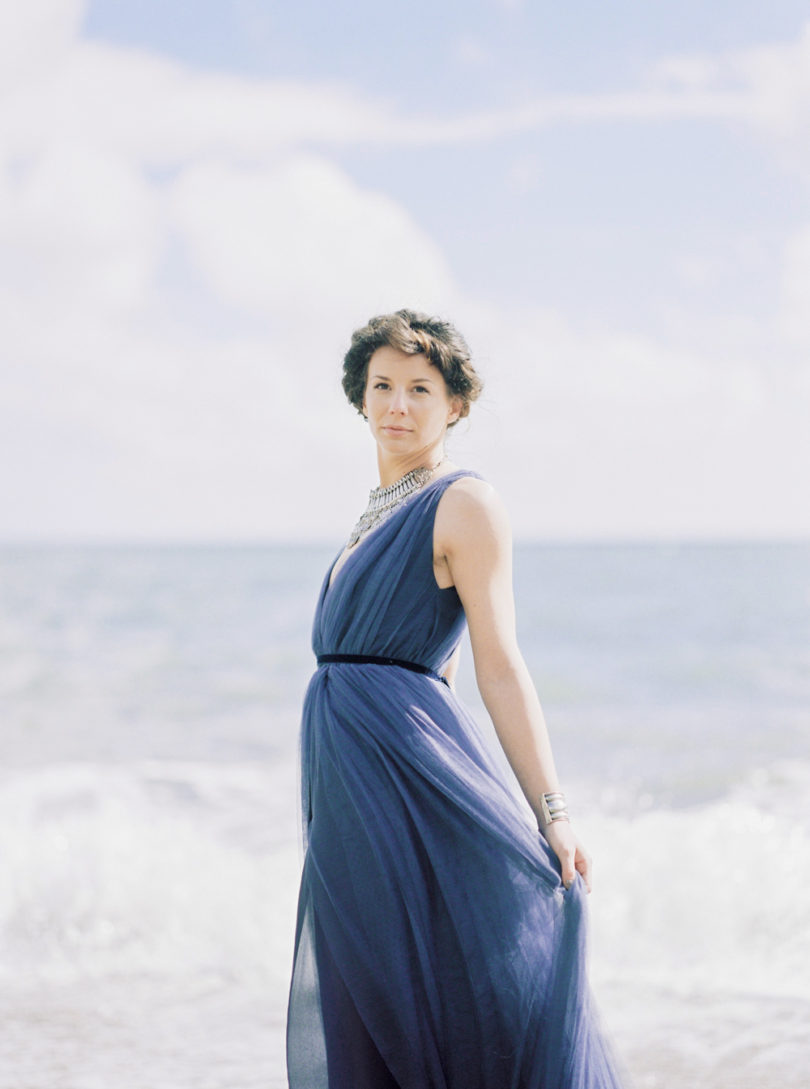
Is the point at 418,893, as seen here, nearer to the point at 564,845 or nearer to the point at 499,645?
the point at 564,845

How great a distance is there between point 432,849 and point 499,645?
0.42m

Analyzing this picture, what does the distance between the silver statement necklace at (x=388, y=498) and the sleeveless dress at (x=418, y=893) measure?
8 cm

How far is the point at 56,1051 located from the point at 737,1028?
7.78ft

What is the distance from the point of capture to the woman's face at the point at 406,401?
97.1 inches

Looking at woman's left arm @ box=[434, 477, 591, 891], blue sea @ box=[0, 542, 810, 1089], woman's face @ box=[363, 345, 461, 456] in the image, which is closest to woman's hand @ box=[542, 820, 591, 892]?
woman's left arm @ box=[434, 477, 591, 891]

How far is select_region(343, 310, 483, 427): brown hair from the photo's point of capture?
247 centimetres

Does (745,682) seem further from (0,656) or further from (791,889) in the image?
(0,656)

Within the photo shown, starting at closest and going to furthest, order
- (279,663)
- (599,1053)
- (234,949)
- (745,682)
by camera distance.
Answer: (599,1053)
(234,949)
(745,682)
(279,663)

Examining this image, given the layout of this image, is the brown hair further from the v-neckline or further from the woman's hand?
the woman's hand

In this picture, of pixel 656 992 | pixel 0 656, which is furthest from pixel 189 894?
pixel 0 656

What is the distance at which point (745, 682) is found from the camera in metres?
14.2

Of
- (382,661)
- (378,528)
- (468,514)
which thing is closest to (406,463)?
(378,528)

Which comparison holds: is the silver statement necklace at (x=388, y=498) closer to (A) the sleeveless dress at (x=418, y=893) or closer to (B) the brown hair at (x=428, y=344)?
(A) the sleeveless dress at (x=418, y=893)

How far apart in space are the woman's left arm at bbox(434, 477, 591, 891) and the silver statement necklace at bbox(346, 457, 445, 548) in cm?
18
